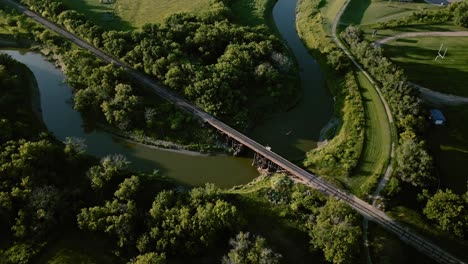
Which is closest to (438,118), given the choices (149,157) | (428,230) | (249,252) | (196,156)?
(428,230)

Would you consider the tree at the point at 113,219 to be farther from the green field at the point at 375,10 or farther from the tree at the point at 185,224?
the green field at the point at 375,10

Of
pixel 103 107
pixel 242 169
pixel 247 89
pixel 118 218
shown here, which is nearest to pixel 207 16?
pixel 247 89

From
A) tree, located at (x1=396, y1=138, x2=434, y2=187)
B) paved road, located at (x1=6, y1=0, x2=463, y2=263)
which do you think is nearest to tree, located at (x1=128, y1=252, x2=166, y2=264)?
paved road, located at (x1=6, y1=0, x2=463, y2=263)

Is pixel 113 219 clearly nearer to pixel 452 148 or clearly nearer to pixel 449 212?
pixel 449 212

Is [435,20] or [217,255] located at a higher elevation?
[435,20]

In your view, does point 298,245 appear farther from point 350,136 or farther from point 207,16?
point 207,16

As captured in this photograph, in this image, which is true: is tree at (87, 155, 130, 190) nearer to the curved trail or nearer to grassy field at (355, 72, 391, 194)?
the curved trail
